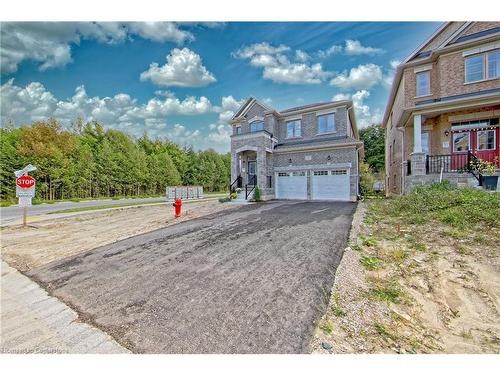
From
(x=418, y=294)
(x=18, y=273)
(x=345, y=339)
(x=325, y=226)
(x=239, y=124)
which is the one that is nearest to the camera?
(x=345, y=339)

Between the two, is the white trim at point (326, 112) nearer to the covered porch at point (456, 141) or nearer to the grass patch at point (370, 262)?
the covered porch at point (456, 141)

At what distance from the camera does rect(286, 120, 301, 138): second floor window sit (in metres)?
14.3

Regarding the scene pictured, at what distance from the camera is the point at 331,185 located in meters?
→ 12.4

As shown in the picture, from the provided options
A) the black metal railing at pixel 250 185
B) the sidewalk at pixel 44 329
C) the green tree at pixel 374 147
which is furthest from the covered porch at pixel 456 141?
the green tree at pixel 374 147

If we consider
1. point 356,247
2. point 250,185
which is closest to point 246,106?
point 250,185

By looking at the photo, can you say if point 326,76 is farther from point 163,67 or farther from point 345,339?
point 345,339

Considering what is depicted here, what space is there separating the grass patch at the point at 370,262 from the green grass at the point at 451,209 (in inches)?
95.6

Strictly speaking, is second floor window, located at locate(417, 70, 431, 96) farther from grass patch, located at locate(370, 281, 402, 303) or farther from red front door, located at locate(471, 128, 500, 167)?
grass patch, located at locate(370, 281, 402, 303)

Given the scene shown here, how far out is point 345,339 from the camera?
1.90 m

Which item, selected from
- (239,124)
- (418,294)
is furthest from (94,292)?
(239,124)

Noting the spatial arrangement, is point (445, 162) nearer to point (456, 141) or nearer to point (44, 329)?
point (456, 141)

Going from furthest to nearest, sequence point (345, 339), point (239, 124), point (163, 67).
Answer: point (239, 124) → point (163, 67) → point (345, 339)

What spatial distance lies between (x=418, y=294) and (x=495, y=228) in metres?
3.05

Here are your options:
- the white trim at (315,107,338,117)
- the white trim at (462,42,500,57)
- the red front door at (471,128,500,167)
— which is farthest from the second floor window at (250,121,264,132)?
the red front door at (471,128,500,167)
